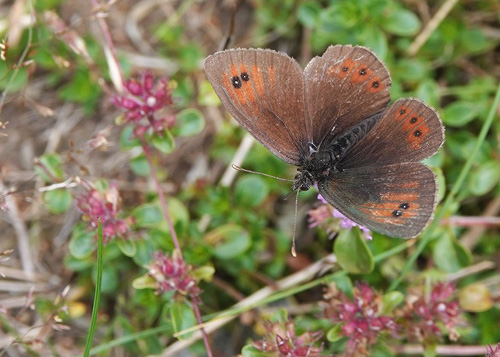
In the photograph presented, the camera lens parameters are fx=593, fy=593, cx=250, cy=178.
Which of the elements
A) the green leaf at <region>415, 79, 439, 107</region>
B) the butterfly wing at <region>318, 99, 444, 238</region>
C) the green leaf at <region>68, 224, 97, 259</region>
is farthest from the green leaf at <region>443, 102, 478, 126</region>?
the green leaf at <region>68, 224, 97, 259</region>

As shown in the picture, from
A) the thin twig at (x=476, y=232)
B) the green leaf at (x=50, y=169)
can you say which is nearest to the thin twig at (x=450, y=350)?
the thin twig at (x=476, y=232)

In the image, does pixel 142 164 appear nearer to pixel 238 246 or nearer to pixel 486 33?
pixel 238 246

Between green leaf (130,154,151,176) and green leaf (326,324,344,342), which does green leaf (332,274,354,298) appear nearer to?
green leaf (326,324,344,342)

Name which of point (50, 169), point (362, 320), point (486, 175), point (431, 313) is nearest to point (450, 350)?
point (431, 313)

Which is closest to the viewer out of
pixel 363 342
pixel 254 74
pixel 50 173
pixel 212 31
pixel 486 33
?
pixel 254 74

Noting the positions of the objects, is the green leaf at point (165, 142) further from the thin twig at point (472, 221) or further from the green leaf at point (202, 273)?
the thin twig at point (472, 221)

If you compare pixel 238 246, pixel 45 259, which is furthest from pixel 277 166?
pixel 45 259
